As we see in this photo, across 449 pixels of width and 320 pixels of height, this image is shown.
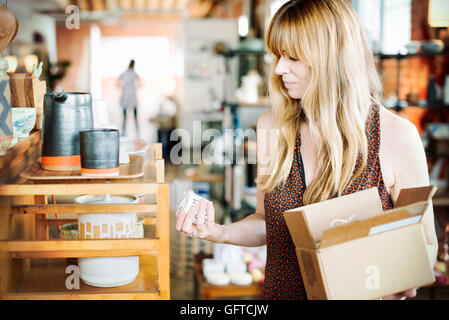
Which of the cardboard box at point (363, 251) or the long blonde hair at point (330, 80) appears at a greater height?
the long blonde hair at point (330, 80)

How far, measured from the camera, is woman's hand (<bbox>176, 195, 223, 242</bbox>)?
1.10 meters

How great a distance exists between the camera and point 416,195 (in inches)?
36.5

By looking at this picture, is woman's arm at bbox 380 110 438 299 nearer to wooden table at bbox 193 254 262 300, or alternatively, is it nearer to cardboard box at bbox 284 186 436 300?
cardboard box at bbox 284 186 436 300

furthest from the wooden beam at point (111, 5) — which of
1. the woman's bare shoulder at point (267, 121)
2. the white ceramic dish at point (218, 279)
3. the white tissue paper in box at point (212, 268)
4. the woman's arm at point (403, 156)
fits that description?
the woman's arm at point (403, 156)

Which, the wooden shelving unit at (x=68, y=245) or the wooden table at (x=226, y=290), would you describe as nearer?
the wooden shelving unit at (x=68, y=245)

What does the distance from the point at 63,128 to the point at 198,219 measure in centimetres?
38

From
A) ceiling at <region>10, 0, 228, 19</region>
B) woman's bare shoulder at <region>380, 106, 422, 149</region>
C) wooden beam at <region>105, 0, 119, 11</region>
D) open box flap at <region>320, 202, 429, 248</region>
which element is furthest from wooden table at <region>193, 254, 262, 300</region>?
wooden beam at <region>105, 0, 119, 11</region>

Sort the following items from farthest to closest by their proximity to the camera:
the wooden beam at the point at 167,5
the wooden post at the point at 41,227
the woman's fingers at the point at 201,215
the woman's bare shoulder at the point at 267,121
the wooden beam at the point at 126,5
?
the wooden beam at the point at 167,5, the wooden beam at the point at 126,5, the woman's bare shoulder at the point at 267,121, the wooden post at the point at 41,227, the woman's fingers at the point at 201,215

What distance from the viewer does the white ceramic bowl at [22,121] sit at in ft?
3.18

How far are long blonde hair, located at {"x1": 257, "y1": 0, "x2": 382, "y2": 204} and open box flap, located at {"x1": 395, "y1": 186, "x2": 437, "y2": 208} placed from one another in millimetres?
210

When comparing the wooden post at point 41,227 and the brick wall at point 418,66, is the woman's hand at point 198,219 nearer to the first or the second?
the wooden post at point 41,227

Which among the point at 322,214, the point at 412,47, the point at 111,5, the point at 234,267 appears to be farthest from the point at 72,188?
the point at 111,5

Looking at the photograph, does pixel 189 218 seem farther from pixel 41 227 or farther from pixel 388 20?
pixel 388 20
